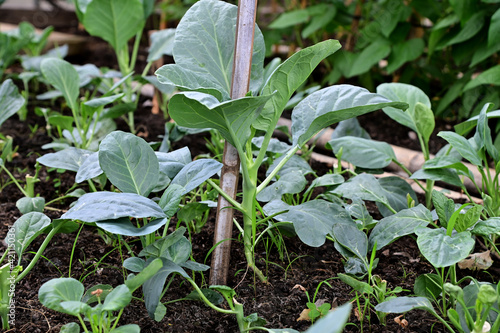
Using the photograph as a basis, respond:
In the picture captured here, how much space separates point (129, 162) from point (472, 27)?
4.99ft

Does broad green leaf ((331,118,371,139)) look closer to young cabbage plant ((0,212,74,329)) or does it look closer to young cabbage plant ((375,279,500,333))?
young cabbage plant ((375,279,500,333))

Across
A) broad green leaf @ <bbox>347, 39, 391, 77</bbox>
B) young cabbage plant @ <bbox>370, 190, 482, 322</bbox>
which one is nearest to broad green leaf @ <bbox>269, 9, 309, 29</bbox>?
broad green leaf @ <bbox>347, 39, 391, 77</bbox>

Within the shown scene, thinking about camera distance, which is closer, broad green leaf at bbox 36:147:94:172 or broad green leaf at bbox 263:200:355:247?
broad green leaf at bbox 263:200:355:247

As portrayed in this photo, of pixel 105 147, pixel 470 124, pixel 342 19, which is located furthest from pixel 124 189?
pixel 342 19

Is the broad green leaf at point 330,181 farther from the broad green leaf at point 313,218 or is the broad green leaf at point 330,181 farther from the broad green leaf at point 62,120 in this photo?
the broad green leaf at point 62,120

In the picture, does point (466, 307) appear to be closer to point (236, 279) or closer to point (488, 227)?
point (488, 227)

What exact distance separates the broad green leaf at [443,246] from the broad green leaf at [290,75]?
0.36 metres

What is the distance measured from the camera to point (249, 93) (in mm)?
891

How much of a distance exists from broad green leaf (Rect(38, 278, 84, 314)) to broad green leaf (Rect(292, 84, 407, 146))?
1.66 feet

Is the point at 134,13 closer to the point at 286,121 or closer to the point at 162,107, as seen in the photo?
the point at 162,107

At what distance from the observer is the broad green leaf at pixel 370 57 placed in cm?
208

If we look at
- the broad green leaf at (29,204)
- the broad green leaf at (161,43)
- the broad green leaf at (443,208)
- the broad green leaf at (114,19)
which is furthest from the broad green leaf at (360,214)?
the broad green leaf at (114,19)

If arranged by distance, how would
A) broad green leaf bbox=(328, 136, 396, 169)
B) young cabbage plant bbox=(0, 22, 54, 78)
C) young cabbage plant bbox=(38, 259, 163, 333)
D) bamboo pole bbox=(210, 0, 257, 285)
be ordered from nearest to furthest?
1. young cabbage plant bbox=(38, 259, 163, 333)
2. bamboo pole bbox=(210, 0, 257, 285)
3. broad green leaf bbox=(328, 136, 396, 169)
4. young cabbage plant bbox=(0, 22, 54, 78)

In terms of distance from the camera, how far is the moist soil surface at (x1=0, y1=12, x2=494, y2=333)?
0.90m
